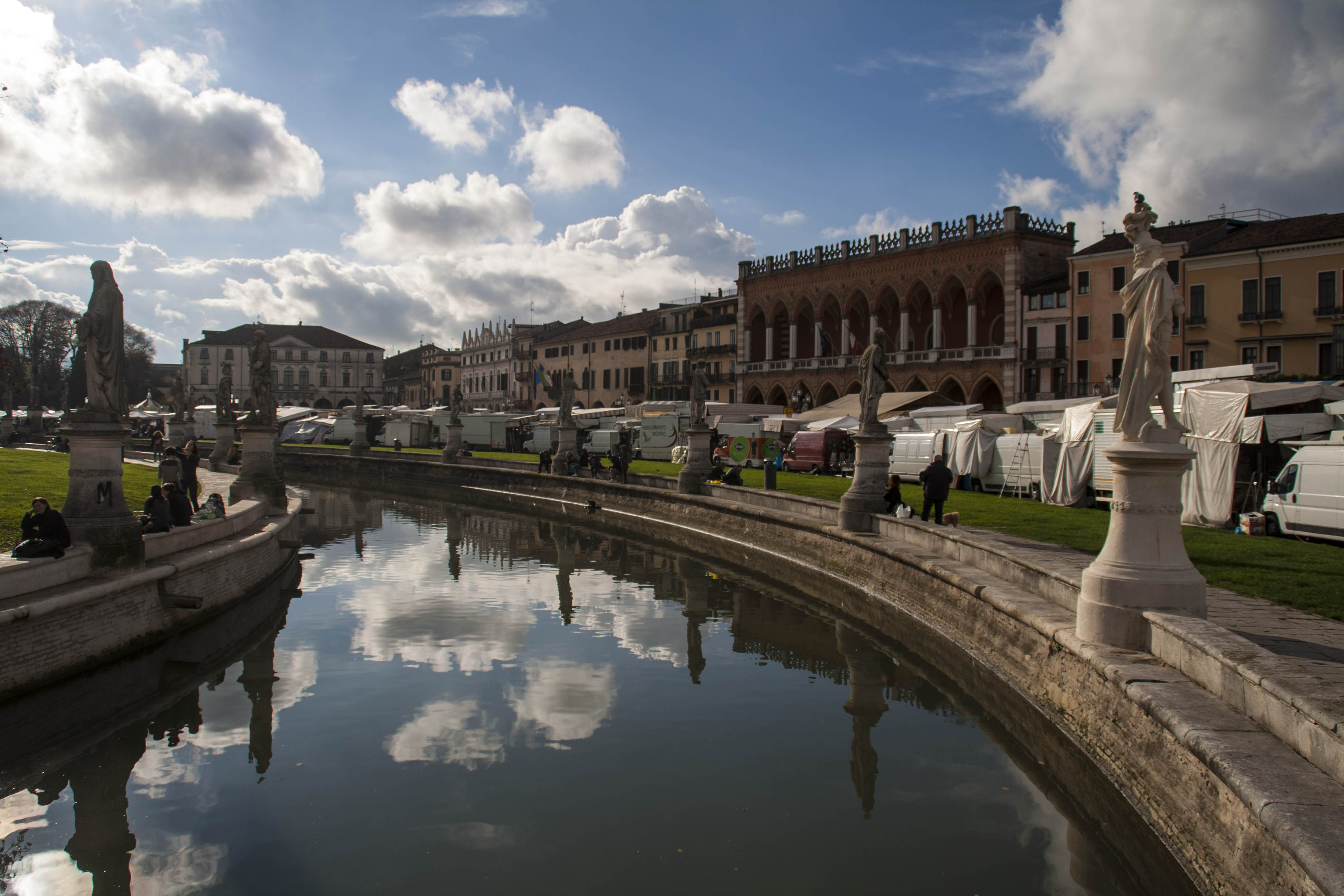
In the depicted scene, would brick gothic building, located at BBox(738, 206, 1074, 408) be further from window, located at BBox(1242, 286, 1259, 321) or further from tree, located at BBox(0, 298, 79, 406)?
tree, located at BBox(0, 298, 79, 406)

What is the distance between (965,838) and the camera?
20.9ft

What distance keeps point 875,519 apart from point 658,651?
5.54m

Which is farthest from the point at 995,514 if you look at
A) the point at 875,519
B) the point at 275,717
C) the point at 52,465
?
the point at 52,465

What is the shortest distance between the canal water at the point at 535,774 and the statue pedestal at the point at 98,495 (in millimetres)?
1389

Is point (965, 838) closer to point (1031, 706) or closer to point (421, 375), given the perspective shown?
point (1031, 706)

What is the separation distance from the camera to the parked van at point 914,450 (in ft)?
82.1

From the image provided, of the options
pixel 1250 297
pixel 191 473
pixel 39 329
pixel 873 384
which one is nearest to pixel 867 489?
pixel 873 384

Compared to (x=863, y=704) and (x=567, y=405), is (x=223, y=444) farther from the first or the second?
(x=863, y=704)

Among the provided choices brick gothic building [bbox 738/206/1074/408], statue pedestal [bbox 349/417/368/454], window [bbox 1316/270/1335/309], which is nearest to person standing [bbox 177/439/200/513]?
statue pedestal [bbox 349/417/368/454]

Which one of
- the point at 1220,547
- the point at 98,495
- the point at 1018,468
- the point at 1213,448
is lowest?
the point at 1220,547

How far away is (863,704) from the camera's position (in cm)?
967

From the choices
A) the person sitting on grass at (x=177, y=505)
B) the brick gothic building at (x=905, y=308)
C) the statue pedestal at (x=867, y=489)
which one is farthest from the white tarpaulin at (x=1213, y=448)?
the brick gothic building at (x=905, y=308)

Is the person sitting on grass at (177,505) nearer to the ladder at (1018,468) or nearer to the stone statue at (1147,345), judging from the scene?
the stone statue at (1147,345)

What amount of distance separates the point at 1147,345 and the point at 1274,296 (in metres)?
32.1
